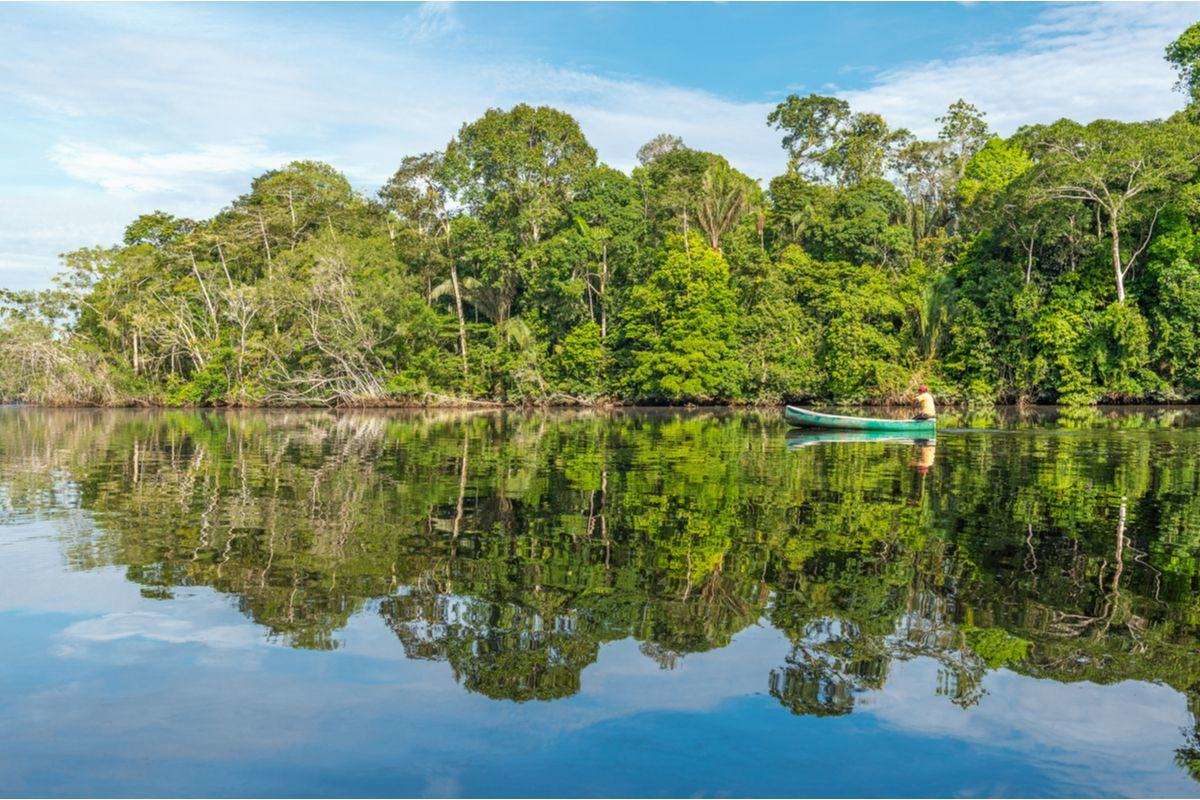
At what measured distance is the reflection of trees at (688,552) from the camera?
26.1 ft

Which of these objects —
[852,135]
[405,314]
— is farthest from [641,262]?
[852,135]

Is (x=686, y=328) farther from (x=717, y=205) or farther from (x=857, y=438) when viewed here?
(x=857, y=438)

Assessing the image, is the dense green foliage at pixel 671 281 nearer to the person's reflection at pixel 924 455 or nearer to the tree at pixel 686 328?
the tree at pixel 686 328

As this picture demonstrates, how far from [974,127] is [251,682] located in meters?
65.0

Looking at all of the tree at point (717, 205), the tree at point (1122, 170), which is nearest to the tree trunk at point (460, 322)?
the tree at point (717, 205)

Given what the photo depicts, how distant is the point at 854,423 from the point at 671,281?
23847mm

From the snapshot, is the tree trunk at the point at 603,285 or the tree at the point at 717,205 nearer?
the tree trunk at the point at 603,285

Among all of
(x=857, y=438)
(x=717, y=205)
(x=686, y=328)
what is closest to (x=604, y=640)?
(x=857, y=438)

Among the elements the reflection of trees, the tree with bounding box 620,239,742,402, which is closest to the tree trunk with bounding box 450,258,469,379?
the tree with bounding box 620,239,742,402

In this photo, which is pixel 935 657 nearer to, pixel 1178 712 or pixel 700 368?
pixel 1178 712

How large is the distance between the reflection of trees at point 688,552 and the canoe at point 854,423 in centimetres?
493

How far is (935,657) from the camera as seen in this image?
771 centimetres

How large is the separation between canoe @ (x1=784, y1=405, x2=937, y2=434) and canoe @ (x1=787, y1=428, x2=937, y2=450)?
0.17 metres

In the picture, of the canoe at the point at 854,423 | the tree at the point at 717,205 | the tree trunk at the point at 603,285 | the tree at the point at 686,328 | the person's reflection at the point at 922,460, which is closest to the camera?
the person's reflection at the point at 922,460
